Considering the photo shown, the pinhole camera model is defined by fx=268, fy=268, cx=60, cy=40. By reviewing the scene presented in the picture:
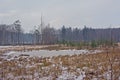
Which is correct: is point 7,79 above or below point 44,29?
below

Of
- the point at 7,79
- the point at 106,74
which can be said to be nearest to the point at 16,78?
the point at 7,79

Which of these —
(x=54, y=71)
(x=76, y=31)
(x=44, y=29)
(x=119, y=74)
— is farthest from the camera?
(x=76, y=31)

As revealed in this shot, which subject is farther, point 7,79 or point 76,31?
point 76,31

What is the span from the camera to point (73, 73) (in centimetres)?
1300

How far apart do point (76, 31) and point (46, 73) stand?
12278cm

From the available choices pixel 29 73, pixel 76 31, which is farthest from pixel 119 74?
pixel 76 31

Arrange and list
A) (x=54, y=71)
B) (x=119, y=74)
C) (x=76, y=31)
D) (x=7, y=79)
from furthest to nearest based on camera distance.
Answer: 1. (x=76, y=31)
2. (x=54, y=71)
3. (x=7, y=79)
4. (x=119, y=74)

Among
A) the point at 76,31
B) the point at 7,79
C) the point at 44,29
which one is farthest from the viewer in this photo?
the point at 76,31

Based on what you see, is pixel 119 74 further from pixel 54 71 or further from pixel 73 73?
pixel 54 71

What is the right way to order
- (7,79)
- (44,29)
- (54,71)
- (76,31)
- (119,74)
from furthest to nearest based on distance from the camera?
1. (76,31)
2. (44,29)
3. (54,71)
4. (7,79)
5. (119,74)

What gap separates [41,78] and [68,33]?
123964 millimetres

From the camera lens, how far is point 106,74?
12125mm

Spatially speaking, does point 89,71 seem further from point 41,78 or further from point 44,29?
point 44,29

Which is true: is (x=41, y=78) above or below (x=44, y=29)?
below
